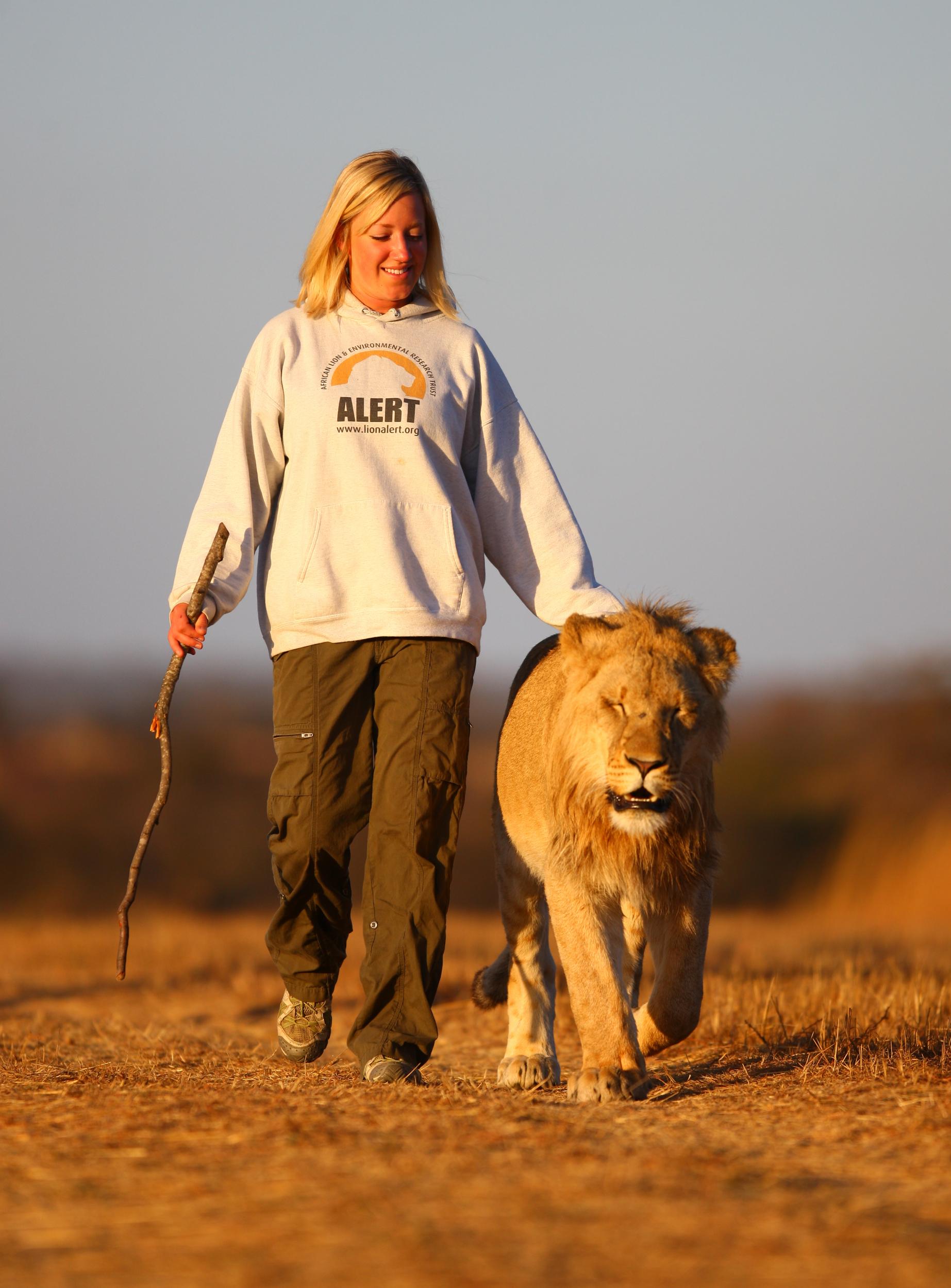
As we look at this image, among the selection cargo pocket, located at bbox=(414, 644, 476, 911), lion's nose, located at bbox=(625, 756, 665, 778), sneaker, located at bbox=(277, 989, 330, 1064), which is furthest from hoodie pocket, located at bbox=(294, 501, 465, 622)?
sneaker, located at bbox=(277, 989, 330, 1064)

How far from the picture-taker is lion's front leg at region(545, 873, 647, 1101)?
426 cm

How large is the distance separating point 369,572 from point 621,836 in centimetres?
121

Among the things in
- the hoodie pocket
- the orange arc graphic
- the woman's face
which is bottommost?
the hoodie pocket

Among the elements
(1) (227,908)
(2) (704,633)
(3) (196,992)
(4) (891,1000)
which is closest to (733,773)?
(1) (227,908)

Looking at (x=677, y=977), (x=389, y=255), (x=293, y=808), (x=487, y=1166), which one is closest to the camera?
(x=487, y=1166)

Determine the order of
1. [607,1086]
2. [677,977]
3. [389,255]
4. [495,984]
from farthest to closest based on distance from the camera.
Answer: [495,984], [389,255], [677,977], [607,1086]

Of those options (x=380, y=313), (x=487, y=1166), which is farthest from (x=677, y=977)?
(x=380, y=313)

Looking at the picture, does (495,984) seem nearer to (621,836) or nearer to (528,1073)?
(528,1073)

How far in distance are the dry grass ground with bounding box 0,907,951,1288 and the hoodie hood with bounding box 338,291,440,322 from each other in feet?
8.43

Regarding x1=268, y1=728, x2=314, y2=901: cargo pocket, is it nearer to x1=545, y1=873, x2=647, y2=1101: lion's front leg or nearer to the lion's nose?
x1=545, y1=873, x2=647, y2=1101: lion's front leg

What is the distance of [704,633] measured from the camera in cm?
483

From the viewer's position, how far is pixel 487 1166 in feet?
9.64

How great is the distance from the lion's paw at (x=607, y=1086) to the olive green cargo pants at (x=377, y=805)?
61cm

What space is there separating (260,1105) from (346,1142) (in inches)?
23.0
